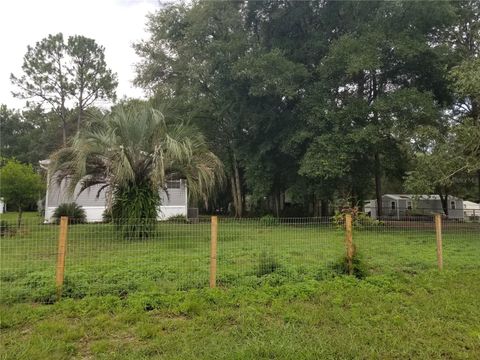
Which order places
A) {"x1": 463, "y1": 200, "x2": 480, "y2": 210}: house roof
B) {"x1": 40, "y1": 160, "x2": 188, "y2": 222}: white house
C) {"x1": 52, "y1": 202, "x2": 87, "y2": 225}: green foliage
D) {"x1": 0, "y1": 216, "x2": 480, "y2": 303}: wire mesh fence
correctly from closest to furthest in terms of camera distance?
{"x1": 0, "y1": 216, "x2": 480, "y2": 303}: wire mesh fence < {"x1": 52, "y1": 202, "x2": 87, "y2": 225}: green foliage < {"x1": 40, "y1": 160, "x2": 188, "y2": 222}: white house < {"x1": 463, "y1": 200, "x2": 480, "y2": 210}: house roof

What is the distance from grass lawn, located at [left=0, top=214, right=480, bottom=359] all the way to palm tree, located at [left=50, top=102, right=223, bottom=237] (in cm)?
292

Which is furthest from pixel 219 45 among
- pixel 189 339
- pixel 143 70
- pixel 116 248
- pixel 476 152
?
pixel 189 339

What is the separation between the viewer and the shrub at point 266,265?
597 centimetres

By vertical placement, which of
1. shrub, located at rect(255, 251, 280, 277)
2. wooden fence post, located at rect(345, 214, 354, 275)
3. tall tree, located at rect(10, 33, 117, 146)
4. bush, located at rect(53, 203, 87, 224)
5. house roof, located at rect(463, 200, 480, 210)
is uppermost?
tall tree, located at rect(10, 33, 117, 146)

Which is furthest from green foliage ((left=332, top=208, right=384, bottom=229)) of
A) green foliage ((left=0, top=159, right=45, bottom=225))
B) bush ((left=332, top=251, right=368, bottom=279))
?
green foliage ((left=0, top=159, right=45, bottom=225))

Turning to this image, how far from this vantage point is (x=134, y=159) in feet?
36.4

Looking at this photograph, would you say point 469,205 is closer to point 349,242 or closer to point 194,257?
point 349,242

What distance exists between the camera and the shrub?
597cm

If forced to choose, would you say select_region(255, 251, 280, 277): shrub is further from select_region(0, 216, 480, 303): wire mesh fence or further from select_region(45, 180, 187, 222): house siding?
select_region(45, 180, 187, 222): house siding

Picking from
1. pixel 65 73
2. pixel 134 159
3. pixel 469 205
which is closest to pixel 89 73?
pixel 65 73

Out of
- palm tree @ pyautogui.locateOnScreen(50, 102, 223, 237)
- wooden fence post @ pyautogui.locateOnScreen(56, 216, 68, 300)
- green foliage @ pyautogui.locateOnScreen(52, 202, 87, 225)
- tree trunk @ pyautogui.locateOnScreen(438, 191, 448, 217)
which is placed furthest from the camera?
tree trunk @ pyautogui.locateOnScreen(438, 191, 448, 217)

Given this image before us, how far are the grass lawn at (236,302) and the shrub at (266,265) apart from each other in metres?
0.02

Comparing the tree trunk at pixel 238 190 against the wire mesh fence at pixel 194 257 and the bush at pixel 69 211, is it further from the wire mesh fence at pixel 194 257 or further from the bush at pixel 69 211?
the wire mesh fence at pixel 194 257

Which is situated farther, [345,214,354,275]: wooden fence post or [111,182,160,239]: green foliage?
[111,182,160,239]: green foliage
